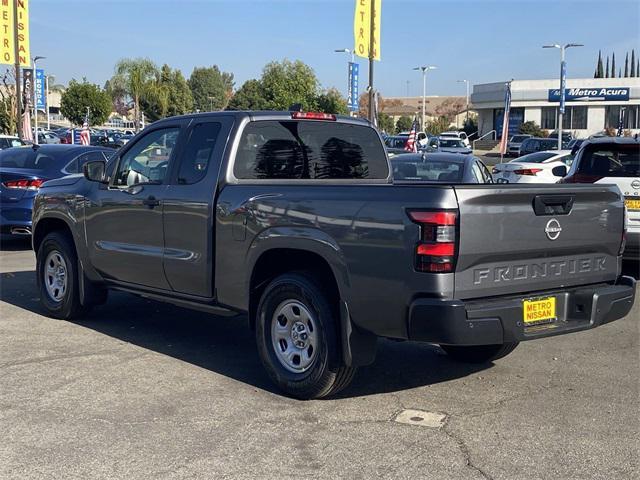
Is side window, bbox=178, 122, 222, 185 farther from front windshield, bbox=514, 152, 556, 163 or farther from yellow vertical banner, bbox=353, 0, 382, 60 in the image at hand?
yellow vertical banner, bbox=353, 0, 382, 60

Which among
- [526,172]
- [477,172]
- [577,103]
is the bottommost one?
[526,172]

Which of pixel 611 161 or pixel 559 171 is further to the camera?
pixel 559 171

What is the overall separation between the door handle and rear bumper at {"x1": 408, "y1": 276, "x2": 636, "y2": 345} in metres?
2.67

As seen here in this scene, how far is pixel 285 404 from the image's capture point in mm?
5117

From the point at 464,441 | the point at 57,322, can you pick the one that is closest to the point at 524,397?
the point at 464,441

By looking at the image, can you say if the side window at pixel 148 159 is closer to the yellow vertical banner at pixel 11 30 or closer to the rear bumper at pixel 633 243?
the rear bumper at pixel 633 243

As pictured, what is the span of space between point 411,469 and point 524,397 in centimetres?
157

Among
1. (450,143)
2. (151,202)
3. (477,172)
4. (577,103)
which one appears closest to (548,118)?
(577,103)

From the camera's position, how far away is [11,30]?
25.8 m

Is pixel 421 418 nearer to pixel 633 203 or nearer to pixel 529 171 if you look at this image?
pixel 633 203

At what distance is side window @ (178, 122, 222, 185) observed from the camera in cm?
591

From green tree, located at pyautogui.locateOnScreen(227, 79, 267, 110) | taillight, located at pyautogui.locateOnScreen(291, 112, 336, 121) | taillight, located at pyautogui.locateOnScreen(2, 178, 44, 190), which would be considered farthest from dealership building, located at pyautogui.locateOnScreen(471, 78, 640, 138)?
taillight, located at pyautogui.locateOnScreen(291, 112, 336, 121)

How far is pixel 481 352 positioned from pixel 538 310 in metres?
1.47

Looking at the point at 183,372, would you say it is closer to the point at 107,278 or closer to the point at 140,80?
the point at 107,278
